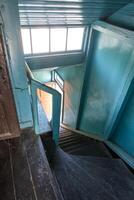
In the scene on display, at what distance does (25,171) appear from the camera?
61.4 inches

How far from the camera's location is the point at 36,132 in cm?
198

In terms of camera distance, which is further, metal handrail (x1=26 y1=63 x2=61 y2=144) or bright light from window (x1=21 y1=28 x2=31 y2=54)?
bright light from window (x1=21 y1=28 x2=31 y2=54)

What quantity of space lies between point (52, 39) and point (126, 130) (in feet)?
8.00

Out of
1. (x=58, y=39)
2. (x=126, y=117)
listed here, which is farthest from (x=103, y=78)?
(x=58, y=39)

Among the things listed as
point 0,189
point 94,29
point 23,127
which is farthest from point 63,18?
point 0,189

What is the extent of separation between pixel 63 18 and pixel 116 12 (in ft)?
3.12

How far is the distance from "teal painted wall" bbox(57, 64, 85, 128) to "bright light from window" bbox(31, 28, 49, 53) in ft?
3.38

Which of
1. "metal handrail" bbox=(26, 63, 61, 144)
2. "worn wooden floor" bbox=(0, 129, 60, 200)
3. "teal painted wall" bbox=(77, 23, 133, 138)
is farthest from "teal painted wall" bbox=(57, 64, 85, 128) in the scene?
"worn wooden floor" bbox=(0, 129, 60, 200)

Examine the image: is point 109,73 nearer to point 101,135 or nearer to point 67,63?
point 67,63

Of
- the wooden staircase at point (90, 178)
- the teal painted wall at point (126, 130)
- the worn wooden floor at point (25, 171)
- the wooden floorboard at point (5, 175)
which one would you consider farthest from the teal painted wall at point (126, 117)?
the wooden floorboard at point (5, 175)

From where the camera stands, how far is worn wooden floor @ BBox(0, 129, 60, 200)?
139 cm

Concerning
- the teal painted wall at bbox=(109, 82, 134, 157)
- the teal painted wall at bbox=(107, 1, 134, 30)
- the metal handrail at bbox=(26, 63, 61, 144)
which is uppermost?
the teal painted wall at bbox=(107, 1, 134, 30)

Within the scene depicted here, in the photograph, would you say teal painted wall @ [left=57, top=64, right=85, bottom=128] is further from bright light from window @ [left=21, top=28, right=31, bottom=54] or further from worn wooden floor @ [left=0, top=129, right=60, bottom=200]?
worn wooden floor @ [left=0, top=129, right=60, bottom=200]

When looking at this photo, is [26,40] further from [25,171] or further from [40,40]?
[25,171]
